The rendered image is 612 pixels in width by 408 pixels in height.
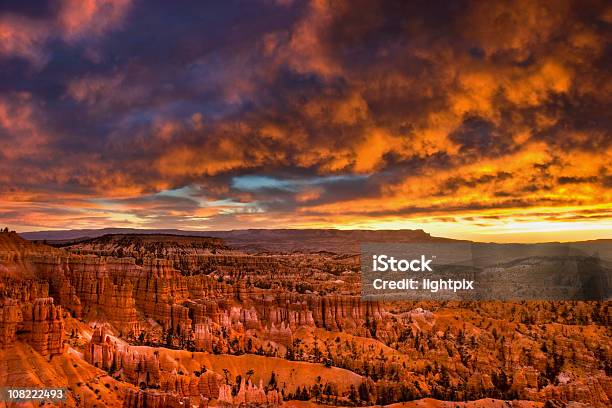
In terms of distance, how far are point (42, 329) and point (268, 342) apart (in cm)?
4334

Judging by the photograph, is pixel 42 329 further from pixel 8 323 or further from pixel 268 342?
pixel 268 342

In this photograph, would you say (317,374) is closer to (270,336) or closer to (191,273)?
(270,336)

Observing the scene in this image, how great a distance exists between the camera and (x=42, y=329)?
48.5 meters

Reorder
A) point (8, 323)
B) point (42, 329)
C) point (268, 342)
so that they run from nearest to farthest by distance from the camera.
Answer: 1. point (8, 323)
2. point (42, 329)
3. point (268, 342)

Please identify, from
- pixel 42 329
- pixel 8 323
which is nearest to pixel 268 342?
pixel 42 329

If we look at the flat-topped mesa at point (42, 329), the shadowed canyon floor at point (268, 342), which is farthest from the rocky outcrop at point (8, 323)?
the flat-topped mesa at point (42, 329)

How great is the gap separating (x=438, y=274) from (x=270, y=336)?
78.6m

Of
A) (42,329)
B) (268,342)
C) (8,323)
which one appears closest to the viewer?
(8,323)

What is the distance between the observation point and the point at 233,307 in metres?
97.2

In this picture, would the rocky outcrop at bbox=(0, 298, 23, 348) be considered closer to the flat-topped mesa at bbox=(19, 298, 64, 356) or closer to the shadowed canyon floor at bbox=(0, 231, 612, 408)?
the shadowed canyon floor at bbox=(0, 231, 612, 408)

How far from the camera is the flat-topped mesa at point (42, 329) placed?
4806 cm

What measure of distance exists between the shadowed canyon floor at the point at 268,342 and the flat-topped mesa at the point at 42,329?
104 mm

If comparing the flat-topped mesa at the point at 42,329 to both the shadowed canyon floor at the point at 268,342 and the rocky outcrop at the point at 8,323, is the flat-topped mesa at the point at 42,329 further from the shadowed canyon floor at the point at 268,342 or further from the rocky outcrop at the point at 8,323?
the rocky outcrop at the point at 8,323

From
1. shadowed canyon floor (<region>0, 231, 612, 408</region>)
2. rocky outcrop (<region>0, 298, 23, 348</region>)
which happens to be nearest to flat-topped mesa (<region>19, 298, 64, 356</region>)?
shadowed canyon floor (<region>0, 231, 612, 408</region>)
